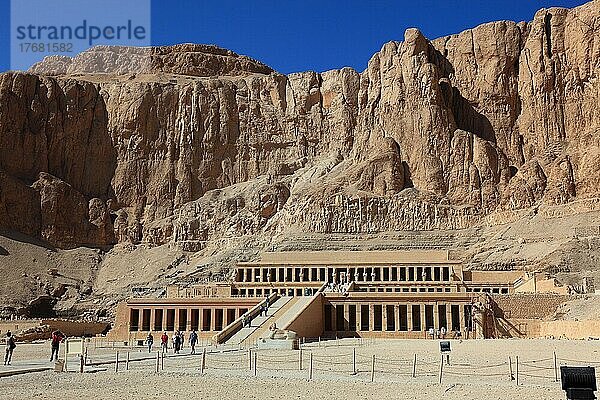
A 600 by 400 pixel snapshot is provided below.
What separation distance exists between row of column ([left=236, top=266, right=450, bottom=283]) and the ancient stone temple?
16cm

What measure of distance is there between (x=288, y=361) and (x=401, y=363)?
5417 mm

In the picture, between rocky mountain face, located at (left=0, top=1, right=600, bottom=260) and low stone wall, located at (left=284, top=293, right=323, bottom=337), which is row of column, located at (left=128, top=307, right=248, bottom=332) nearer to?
low stone wall, located at (left=284, top=293, right=323, bottom=337)

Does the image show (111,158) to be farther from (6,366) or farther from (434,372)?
(434,372)

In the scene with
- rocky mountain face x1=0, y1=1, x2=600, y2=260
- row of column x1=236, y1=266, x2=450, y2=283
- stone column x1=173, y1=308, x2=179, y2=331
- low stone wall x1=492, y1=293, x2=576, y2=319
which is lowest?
stone column x1=173, y1=308, x2=179, y2=331

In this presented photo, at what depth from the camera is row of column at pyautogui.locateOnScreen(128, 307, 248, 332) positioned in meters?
62.2

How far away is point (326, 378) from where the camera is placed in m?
26.5

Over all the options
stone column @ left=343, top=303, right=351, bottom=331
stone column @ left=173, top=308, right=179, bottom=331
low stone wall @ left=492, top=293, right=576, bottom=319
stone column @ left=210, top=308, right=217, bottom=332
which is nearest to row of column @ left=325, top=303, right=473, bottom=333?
stone column @ left=343, top=303, right=351, bottom=331

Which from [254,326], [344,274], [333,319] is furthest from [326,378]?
[344,274]

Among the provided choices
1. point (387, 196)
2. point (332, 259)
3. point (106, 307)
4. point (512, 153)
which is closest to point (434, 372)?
point (332, 259)

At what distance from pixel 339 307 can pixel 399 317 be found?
5051 mm

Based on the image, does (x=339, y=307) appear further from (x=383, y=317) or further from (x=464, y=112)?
(x=464, y=112)

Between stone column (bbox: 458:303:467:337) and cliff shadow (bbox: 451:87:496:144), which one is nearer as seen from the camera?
stone column (bbox: 458:303:467:337)

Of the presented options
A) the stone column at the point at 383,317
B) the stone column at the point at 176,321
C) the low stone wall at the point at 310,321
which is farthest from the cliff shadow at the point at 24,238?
the stone column at the point at 383,317

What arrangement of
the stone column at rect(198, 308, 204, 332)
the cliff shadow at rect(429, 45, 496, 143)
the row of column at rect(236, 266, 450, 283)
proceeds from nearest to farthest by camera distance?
the stone column at rect(198, 308, 204, 332) → the row of column at rect(236, 266, 450, 283) → the cliff shadow at rect(429, 45, 496, 143)
